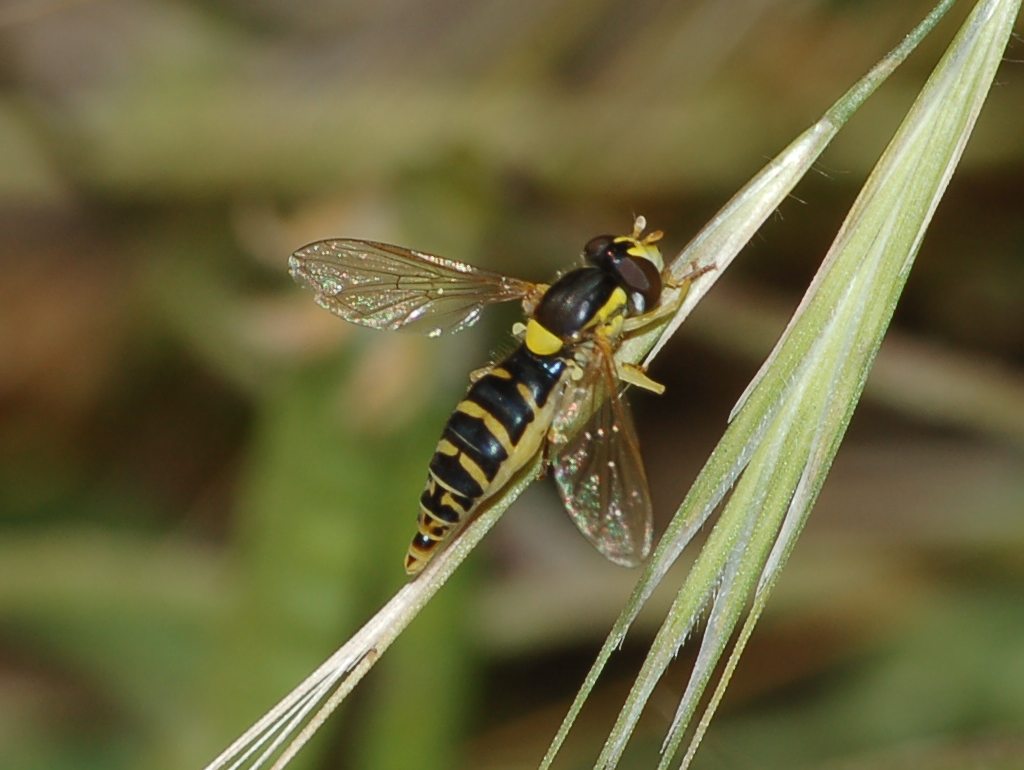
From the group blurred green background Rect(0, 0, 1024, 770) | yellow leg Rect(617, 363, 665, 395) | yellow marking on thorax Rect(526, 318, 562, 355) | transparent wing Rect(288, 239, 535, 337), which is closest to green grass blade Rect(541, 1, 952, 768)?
yellow leg Rect(617, 363, 665, 395)

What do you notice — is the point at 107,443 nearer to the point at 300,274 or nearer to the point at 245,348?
the point at 245,348

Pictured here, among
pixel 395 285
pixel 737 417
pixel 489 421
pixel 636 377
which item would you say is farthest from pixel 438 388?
pixel 737 417

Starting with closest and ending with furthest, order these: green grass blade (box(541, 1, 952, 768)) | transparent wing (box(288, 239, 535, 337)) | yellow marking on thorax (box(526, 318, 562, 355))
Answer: green grass blade (box(541, 1, 952, 768)), yellow marking on thorax (box(526, 318, 562, 355)), transparent wing (box(288, 239, 535, 337))

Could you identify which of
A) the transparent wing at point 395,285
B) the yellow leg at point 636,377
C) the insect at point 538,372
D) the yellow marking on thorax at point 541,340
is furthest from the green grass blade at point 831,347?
the transparent wing at point 395,285

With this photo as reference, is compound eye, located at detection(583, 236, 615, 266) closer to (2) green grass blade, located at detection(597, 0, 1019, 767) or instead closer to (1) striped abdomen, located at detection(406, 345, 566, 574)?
(1) striped abdomen, located at detection(406, 345, 566, 574)

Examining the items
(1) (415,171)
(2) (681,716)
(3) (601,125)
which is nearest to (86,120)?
(1) (415,171)

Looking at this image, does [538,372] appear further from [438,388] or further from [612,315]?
[438,388]

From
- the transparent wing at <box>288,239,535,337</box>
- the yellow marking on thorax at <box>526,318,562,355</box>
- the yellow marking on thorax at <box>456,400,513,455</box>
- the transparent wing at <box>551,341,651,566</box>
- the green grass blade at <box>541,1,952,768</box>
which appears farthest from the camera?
the transparent wing at <box>288,239,535,337</box>
